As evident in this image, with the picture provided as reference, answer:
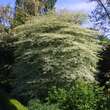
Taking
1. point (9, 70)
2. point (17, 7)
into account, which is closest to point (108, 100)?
point (9, 70)

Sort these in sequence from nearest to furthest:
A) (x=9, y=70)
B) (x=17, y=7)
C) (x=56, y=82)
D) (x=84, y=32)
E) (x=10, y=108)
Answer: (x=10, y=108)
(x=56, y=82)
(x=84, y=32)
(x=9, y=70)
(x=17, y=7)

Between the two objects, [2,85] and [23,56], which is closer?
[23,56]

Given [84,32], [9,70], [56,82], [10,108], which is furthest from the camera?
[9,70]

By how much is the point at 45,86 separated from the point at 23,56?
1.76 meters

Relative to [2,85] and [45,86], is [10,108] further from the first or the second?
[2,85]

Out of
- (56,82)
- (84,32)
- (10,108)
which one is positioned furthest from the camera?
(84,32)

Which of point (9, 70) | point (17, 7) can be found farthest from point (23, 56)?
point (17, 7)

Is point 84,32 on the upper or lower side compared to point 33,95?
upper

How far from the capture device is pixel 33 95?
18734mm

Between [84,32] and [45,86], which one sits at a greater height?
[84,32]

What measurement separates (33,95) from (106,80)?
362 cm

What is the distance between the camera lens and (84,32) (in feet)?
65.5

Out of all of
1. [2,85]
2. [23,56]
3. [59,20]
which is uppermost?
[59,20]

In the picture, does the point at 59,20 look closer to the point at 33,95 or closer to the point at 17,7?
the point at 33,95
